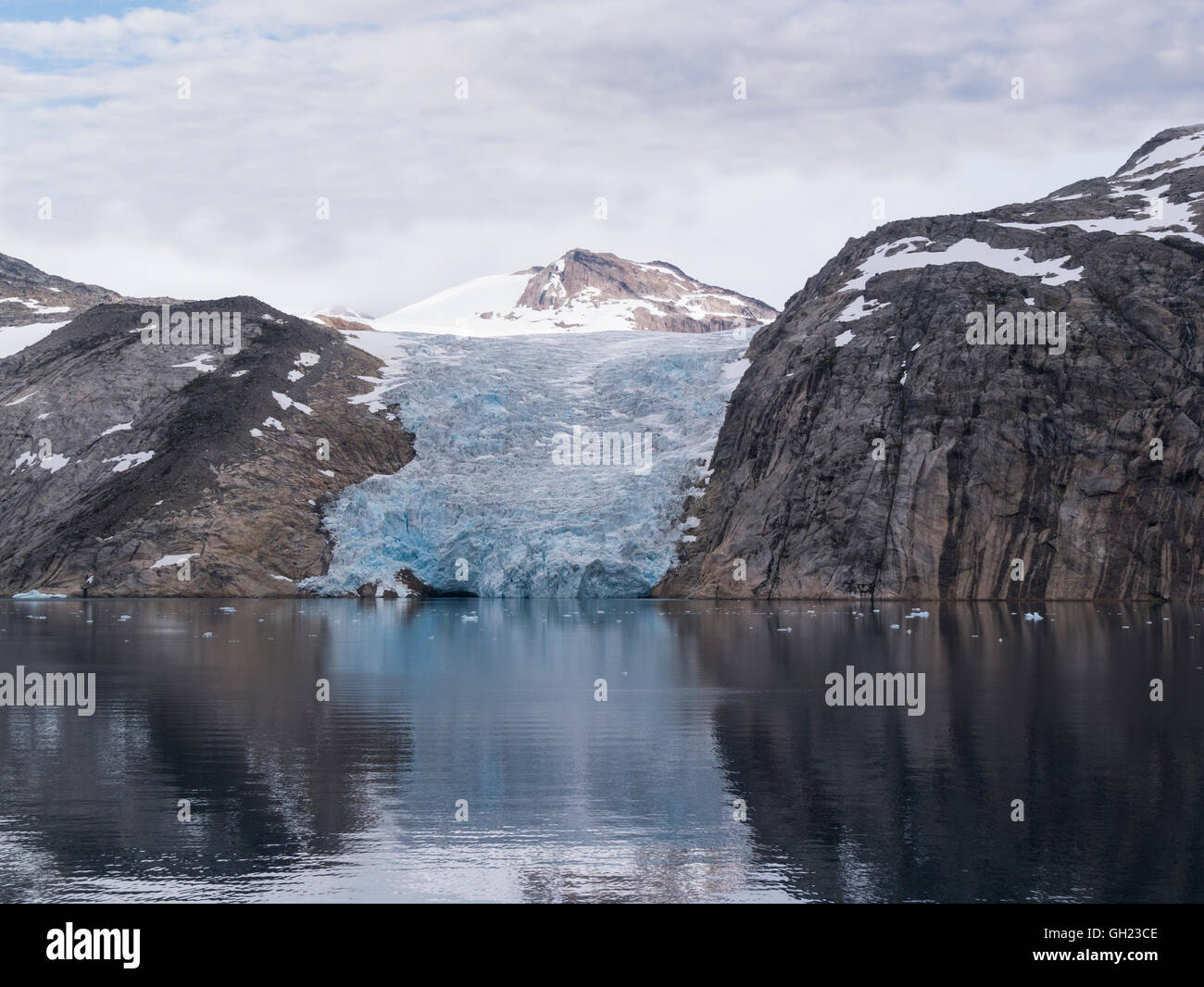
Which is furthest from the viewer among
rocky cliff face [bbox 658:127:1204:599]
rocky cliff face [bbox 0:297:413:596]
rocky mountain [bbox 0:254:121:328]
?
rocky mountain [bbox 0:254:121:328]

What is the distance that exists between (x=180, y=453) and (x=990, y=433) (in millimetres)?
62106

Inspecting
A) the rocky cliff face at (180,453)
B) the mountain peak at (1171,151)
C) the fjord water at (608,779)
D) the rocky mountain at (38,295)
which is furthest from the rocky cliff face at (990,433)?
the rocky mountain at (38,295)

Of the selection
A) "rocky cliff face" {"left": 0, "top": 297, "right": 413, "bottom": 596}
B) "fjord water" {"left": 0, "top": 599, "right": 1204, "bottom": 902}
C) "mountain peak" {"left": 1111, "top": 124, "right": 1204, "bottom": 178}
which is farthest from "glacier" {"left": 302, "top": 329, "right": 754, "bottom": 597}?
"fjord water" {"left": 0, "top": 599, "right": 1204, "bottom": 902}

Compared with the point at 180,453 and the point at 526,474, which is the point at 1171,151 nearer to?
the point at 526,474

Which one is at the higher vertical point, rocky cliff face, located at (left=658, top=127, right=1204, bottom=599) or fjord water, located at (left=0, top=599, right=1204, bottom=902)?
rocky cliff face, located at (left=658, top=127, right=1204, bottom=599)

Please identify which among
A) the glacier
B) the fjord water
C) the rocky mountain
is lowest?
the fjord water

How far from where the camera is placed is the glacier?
93.9 metres

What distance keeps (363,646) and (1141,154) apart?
10412cm

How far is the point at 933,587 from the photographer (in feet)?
276

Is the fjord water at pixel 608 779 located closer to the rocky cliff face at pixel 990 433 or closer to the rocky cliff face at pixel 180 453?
the rocky cliff face at pixel 990 433

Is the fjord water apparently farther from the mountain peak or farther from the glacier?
the mountain peak

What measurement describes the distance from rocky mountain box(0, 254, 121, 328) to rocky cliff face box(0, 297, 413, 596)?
19.3m

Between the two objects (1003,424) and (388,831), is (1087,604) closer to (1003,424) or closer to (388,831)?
(1003,424)

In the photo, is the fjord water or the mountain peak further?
the mountain peak
